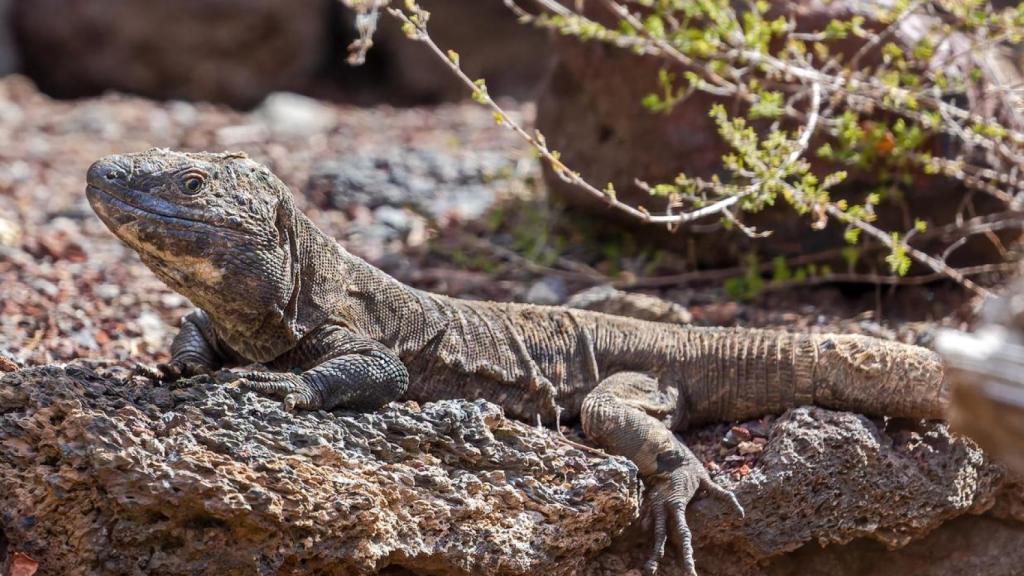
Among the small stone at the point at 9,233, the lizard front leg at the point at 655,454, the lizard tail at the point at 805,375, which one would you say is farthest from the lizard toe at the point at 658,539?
the small stone at the point at 9,233

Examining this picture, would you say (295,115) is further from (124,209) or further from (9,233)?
(124,209)

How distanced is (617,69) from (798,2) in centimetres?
114

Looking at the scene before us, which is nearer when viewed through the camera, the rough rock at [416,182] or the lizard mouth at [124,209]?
the lizard mouth at [124,209]

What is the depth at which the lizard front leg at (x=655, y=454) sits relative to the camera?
4.64 m

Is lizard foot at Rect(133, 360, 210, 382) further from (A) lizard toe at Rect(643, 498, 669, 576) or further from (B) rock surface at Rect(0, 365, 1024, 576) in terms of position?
(A) lizard toe at Rect(643, 498, 669, 576)

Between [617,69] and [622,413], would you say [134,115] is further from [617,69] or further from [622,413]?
[622,413]

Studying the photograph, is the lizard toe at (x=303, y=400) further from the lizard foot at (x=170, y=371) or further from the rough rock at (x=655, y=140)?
the rough rock at (x=655, y=140)

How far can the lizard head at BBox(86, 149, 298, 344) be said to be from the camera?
4469 millimetres

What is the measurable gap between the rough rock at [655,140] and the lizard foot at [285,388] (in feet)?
11.2

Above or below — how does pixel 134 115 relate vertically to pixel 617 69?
below

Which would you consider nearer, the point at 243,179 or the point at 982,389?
the point at 982,389

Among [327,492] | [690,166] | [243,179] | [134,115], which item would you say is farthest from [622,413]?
[134,115]

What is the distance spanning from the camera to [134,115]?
12.0 metres

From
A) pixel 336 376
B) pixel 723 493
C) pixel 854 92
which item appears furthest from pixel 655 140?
pixel 336 376
